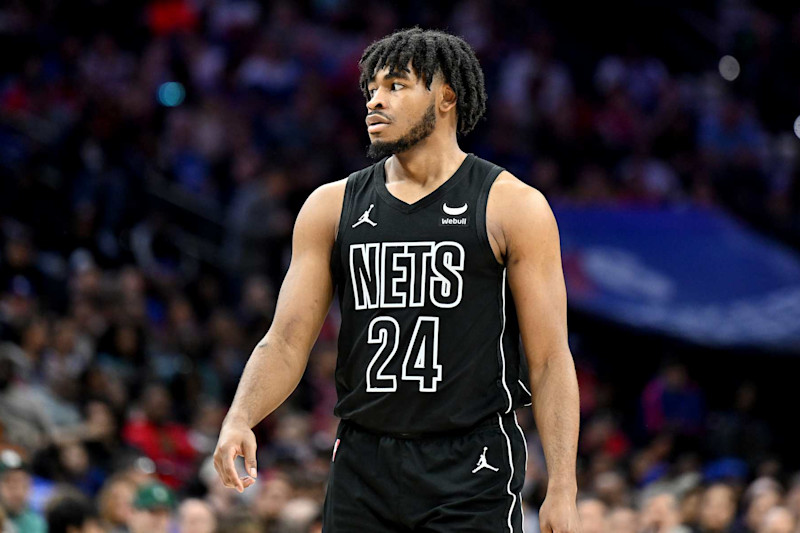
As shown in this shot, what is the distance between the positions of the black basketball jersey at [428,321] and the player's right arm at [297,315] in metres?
0.11

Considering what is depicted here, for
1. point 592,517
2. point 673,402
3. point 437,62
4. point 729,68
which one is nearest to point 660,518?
point 592,517

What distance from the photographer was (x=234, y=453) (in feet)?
14.2

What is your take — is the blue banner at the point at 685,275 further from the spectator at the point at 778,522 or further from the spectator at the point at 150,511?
the spectator at the point at 150,511

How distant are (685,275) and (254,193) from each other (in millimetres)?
4403

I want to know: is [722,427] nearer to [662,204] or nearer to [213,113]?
[662,204]

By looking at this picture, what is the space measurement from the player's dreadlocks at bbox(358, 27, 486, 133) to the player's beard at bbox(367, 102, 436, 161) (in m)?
0.11

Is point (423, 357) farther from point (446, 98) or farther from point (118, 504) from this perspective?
point (118, 504)

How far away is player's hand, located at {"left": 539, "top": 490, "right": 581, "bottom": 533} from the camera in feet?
13.9

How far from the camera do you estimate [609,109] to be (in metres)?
15.5

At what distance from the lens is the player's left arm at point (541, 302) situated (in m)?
4.38

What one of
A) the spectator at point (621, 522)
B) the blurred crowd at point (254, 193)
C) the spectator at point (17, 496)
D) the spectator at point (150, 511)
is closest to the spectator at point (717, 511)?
the blurred crowd at point (254, 193)

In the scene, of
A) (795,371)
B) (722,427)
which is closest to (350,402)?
(722,427)

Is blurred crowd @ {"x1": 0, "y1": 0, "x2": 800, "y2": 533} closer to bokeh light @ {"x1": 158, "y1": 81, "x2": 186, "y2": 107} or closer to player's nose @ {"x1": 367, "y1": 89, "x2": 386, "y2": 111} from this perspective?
bokeh light @ {"x1": 158, "y1": 81, "x2": 186, "y2": 107}

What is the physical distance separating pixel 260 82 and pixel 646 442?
5917 mm
